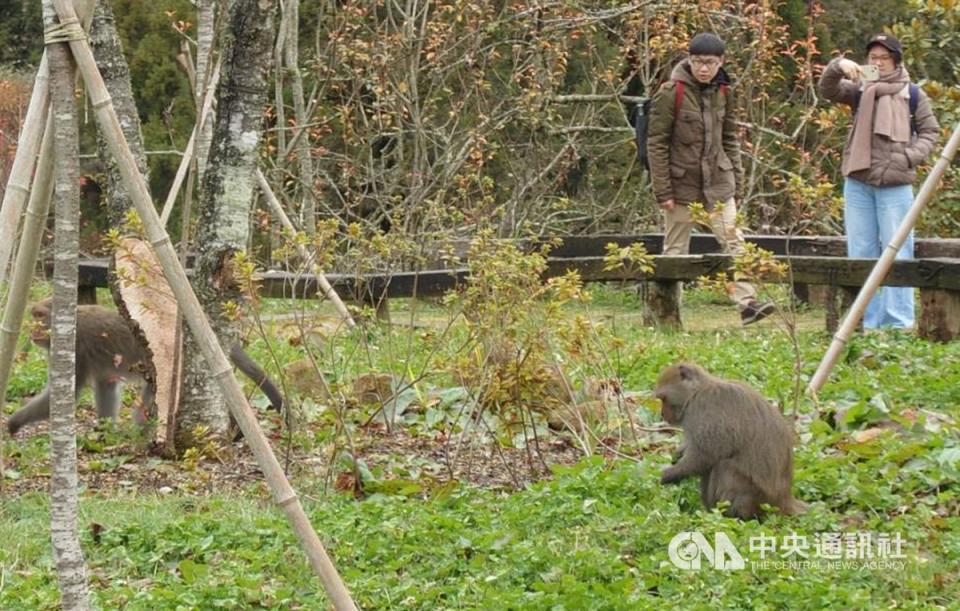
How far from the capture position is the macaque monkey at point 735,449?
596 cm

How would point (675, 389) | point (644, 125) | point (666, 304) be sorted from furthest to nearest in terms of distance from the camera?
1. point (644, 125)
2. point (666, 304)
3. point (675, 389)

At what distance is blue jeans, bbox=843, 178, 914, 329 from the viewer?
11414 mm

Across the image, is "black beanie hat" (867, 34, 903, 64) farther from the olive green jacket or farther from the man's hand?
the olive green jacket

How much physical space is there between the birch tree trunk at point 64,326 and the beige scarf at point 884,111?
26.2 feet

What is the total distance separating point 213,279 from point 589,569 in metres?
3.27

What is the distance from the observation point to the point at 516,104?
16.1 meters

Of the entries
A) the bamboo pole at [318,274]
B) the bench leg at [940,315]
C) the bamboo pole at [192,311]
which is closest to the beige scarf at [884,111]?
the bench leg at [940,315]

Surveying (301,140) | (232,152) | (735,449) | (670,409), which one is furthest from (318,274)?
(301,140)

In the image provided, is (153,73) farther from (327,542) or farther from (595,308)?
(327,542)

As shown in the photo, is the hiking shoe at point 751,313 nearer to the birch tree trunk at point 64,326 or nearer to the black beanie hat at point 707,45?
the black beanie hat at point 707,45

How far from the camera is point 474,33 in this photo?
15164mm

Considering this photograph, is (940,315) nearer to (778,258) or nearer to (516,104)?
(778,258)

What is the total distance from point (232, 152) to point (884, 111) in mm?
5822

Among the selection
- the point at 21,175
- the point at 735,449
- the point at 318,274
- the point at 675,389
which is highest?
the point at 21,175
